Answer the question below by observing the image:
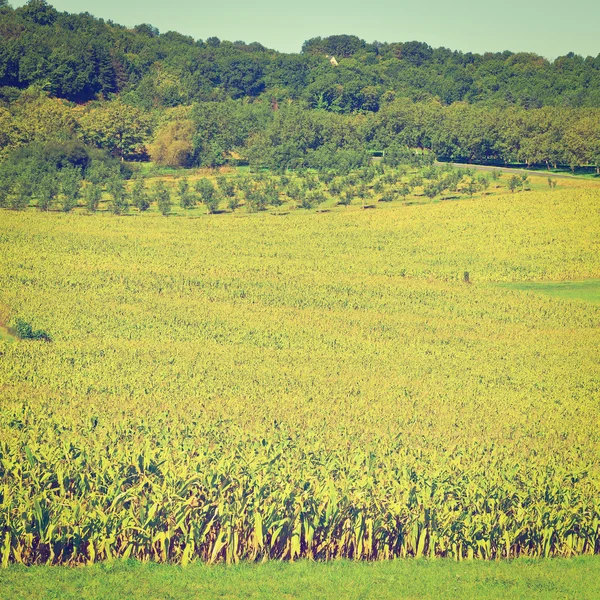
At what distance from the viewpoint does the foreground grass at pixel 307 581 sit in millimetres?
22891

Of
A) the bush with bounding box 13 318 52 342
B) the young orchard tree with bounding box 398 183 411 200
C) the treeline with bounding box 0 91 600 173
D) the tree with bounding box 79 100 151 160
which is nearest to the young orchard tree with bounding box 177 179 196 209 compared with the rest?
the treeline with bounding box 0 91 600 173

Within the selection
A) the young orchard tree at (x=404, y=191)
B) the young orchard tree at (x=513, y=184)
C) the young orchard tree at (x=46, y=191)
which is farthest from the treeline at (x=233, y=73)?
the young orchard tree at (x=404, y=191)

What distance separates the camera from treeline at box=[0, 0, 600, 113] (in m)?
157

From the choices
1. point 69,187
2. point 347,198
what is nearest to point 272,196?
point 347,198

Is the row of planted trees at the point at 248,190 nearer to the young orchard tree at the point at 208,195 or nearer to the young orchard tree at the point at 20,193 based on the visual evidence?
the young orchard tree at the point at 208,195

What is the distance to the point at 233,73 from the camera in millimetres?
181500

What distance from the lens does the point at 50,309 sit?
5378cm

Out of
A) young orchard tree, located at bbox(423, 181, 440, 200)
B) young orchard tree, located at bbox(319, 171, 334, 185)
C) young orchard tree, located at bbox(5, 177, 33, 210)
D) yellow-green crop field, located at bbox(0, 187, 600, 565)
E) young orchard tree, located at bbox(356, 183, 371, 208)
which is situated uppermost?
young orchard tree, located at bbox(319, 171, 334, 185)

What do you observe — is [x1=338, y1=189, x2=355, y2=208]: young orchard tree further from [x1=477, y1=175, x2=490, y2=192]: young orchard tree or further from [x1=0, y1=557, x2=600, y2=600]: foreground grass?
[x1=0, y1=557, x2=600, y2=600]: foreground grass

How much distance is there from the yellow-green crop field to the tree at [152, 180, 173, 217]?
56.6 ft

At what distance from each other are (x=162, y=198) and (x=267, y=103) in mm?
65024

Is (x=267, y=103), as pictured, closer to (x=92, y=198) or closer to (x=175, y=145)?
(x=175, y=145)

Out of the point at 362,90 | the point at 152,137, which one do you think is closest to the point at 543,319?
the point at 152,137

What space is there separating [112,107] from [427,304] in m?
89.3
